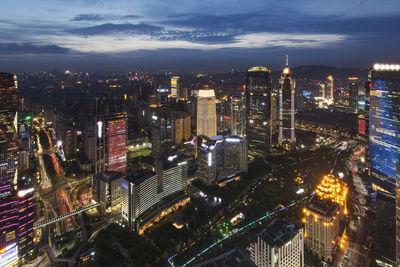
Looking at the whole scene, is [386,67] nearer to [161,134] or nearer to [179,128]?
[161,134]

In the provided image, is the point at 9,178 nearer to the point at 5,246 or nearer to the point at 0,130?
the point at 0,130

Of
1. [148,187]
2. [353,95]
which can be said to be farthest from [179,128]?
[353,95]

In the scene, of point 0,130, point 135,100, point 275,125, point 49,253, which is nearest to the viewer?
point 49,253

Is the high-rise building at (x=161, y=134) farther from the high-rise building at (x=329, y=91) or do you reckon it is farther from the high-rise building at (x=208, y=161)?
the high-rise building at (x=329, y=91)

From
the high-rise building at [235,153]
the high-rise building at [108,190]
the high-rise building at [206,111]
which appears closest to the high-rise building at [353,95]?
the high-rise building at [206,111]

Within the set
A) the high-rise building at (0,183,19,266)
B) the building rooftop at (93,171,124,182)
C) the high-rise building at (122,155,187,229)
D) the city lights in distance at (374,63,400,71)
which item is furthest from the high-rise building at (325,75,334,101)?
the high-rise building at (0,183,19,266)

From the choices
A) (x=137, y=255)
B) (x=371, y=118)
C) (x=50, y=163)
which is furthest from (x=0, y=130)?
(x=371, y=118)
